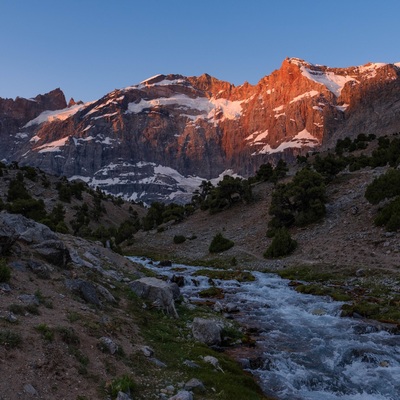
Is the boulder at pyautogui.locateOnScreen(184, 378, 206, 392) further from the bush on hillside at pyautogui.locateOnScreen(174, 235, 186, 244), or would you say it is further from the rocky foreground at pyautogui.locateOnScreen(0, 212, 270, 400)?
the bush on hillside at pyautogui.locateOnScreen(174, 235, 186, 244)

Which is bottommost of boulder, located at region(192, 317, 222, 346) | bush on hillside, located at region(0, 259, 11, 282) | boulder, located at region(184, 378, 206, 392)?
boulder, located at region(192, 317, 222, 346)

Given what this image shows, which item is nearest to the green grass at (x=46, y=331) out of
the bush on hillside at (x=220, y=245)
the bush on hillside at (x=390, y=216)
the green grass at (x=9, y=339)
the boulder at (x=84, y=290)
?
the green grass at (x=9, y=339)

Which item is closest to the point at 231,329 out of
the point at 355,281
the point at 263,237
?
the point at 355,281

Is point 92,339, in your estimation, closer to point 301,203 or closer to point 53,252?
point 53,252

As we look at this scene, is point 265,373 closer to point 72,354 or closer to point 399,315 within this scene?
point 72,354

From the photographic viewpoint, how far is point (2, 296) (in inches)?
543

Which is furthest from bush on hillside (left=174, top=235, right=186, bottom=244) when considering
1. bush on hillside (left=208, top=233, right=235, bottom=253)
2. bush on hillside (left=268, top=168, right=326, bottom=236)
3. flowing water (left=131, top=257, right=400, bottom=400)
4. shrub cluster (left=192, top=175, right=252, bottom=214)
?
flowing water (left=131, top=257, right=400, bottom=400)

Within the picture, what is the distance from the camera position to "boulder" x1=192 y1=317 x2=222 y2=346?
1714 centimetres

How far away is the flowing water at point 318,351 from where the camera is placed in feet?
45.9

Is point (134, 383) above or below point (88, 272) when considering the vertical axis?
below

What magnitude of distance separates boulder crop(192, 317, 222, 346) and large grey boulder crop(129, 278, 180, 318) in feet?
9.43

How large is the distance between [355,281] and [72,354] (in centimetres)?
2471

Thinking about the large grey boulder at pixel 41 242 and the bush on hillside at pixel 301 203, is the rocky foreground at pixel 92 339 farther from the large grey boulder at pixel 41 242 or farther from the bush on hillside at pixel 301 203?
the bush on hillside at pixel 301 203

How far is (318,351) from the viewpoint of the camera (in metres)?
17.4
